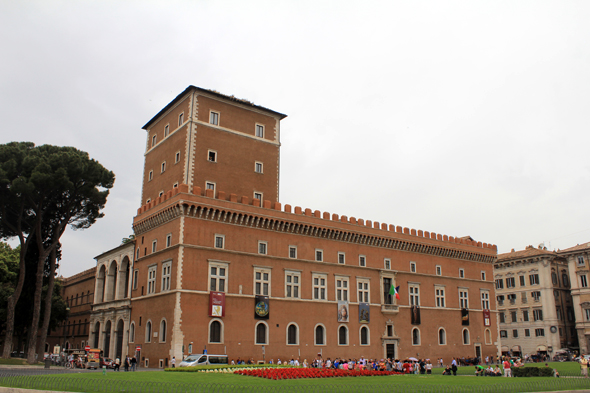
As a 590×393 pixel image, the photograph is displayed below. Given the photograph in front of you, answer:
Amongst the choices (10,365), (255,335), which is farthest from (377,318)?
(10,365)

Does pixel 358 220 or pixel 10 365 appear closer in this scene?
pixel 10 365

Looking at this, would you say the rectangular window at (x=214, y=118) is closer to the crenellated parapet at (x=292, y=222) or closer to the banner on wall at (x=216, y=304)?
the crenellated parapet at (x=292, y=222)

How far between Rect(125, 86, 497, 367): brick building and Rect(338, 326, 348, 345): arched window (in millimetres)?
86

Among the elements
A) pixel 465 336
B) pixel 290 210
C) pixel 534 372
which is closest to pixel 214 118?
pixel 290 210

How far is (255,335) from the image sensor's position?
39.8 m

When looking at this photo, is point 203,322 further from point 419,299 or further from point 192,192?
point 419,299

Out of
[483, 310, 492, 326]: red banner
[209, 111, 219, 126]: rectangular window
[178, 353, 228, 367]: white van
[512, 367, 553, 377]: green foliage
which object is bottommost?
[512, 367, 553, 377]: green foliage

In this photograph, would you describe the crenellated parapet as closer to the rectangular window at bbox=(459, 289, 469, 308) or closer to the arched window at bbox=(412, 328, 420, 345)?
the rectangular window at bbox=(459, 289, 469, 308)

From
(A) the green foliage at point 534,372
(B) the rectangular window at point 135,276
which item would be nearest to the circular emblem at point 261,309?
(B) the rectangular window at point 135,276

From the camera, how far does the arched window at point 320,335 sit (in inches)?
1708

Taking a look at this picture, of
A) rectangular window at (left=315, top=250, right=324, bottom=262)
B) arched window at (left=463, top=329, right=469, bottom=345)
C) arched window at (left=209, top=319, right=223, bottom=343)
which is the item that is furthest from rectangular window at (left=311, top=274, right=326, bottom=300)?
arched window at (left=463, top=329, right=469, bottom=345)

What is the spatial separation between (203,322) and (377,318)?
1782 cm

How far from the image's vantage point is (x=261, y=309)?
133 ft

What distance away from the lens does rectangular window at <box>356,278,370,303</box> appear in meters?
47.3
